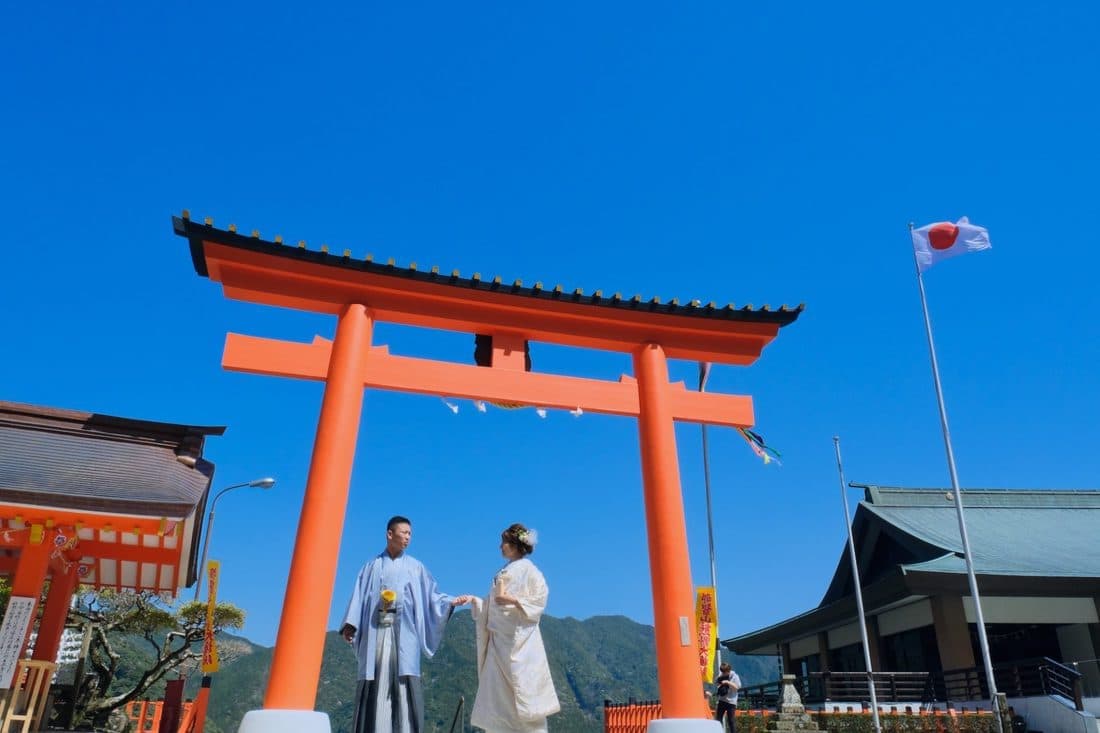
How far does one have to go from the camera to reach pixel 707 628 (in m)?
13.3

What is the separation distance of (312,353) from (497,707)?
5.47 m

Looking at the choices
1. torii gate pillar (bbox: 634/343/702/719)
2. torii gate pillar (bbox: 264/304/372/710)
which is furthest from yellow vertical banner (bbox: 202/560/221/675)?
torii gate pillar (bbox: 634/343/702/719)

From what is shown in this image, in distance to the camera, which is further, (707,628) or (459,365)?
(707,628)

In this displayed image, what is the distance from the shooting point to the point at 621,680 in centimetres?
10850

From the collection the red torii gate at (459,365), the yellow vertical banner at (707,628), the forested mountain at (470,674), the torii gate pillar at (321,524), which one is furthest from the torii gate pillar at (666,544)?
the forested mountain at (470,674)

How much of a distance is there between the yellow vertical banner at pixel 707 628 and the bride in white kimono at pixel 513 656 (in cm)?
893

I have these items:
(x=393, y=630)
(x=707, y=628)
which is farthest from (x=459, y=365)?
(x=707, y=628)

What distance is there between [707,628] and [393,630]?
374 inches

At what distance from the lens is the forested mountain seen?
59094mm

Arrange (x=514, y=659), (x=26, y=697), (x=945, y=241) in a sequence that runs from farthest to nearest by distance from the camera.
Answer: (x=945, y=241) < (x=26, y=697) < (x=514, y=659)

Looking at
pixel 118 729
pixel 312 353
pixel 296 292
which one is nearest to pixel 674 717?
pixel 312 353

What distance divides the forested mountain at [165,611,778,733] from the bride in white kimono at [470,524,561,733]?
2179 centimetres

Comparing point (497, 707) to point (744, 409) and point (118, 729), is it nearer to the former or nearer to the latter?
point (744, 409)

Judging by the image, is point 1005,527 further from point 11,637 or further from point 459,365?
point 11,637
